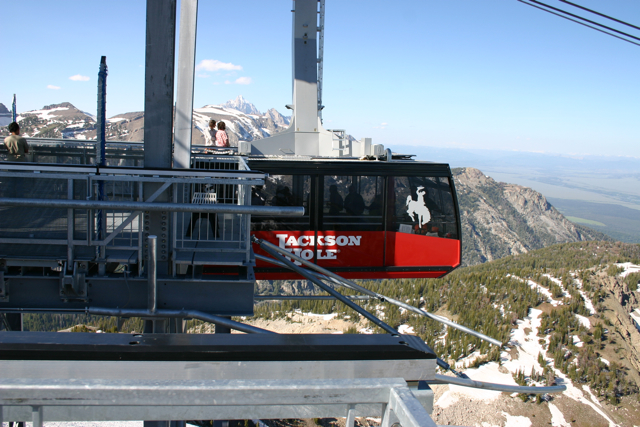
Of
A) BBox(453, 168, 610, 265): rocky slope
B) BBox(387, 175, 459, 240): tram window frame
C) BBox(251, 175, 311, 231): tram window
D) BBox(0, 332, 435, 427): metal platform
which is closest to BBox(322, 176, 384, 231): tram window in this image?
BBox(387, 175, 459, 240): tram window frame

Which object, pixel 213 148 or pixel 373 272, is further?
pixel 213 148

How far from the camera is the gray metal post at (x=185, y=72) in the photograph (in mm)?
4277

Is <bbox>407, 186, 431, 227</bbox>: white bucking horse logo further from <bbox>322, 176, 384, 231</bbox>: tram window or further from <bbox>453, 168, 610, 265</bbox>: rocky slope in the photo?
<bbox>453, 168, 610, 265</bbox>: rocky slope

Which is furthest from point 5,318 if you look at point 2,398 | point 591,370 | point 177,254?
point 591,370

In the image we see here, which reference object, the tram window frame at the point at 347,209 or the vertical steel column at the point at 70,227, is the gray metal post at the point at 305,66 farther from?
the vertical steel column at the point at 70,227

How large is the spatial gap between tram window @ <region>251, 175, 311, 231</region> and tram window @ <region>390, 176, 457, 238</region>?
1.78m

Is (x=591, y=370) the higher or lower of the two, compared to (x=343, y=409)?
lower

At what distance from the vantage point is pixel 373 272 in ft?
28.3

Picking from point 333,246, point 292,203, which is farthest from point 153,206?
point 333,246

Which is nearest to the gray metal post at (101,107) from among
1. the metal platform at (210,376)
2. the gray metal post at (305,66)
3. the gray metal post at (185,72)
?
the gray metal post at (185,72)

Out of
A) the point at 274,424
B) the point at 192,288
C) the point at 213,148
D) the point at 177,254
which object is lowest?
the point at 274,424

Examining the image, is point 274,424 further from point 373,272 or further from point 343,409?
point 343,409

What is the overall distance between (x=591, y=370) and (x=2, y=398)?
690 inches

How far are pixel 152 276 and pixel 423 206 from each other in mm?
6309
